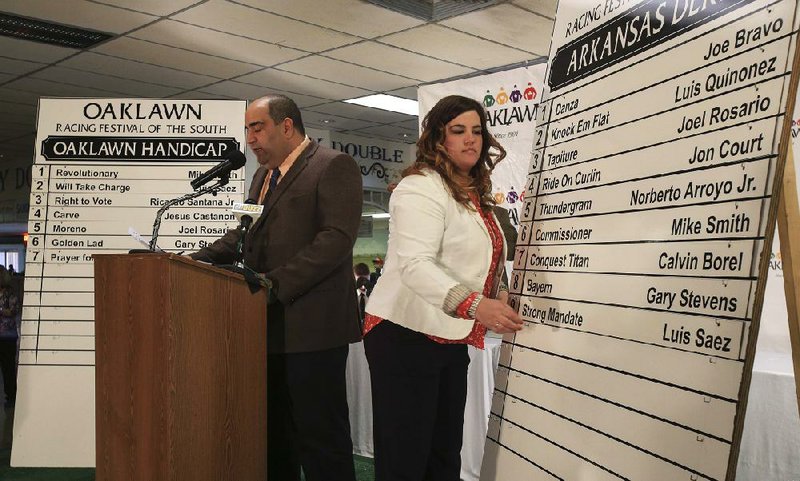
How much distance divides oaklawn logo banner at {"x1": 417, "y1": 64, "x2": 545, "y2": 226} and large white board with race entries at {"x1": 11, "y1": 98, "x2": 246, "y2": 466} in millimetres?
1730

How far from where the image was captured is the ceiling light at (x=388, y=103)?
25.7 feet

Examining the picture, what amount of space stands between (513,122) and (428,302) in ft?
10.5

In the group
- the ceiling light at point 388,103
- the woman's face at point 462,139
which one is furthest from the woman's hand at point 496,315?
the ceiling light at point 388,103

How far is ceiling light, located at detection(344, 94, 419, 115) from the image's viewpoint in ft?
25.7

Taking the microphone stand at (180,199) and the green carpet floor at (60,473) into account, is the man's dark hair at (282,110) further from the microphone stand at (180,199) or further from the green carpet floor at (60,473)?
the green carpet floor at (60,473)

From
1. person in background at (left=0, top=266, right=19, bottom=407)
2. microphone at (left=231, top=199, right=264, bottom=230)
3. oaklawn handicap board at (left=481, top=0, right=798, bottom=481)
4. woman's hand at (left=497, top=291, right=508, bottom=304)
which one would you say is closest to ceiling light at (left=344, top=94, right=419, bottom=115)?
person in background at (left=0, top=266, right=19, bottom=407)

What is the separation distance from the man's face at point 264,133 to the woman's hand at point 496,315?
1.13 m

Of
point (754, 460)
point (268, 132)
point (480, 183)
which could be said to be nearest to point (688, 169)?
point (480, 183)

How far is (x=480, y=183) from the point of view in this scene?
79.0 inches

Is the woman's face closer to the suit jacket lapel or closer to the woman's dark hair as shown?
the woman's dark hair

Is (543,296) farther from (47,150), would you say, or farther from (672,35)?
(47,150)

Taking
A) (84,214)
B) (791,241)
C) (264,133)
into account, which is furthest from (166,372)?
(84,214)

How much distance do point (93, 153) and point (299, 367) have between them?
216 centimetres

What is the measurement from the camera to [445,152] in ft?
6.34
